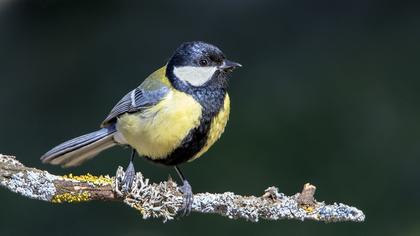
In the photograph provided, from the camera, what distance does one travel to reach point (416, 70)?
6234 mm

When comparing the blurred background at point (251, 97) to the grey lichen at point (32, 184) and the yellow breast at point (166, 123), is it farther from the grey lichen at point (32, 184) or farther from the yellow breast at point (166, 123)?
the grey lichen at point (32, 184)

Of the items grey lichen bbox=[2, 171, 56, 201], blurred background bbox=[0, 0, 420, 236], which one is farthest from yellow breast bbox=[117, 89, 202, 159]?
blurred background bbox=[0, 0, 420, 236]

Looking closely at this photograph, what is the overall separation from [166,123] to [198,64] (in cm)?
28

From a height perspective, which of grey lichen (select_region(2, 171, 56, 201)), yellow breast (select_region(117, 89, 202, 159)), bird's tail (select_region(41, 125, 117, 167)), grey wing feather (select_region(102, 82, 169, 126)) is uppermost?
grey wing feather (select_region(102, 82, 169, 126))

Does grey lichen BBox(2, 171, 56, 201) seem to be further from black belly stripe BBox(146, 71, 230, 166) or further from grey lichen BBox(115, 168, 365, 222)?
black belly stripe BBox(146, 71, 230, 166)

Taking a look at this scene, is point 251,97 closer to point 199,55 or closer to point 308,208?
point 199,55

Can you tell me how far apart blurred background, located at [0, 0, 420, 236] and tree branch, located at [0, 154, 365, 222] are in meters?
1.60

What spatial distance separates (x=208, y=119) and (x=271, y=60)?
10.9 feet

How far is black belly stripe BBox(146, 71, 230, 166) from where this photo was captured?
10.8ft

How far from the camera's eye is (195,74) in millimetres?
3350

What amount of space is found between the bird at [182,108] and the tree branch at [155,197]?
0.53 ft

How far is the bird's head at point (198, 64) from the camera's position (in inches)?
132

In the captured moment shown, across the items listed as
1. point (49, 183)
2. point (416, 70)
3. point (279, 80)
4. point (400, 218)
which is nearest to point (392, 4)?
point (416, 70)

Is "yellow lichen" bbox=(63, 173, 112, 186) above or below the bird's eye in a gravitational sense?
below
